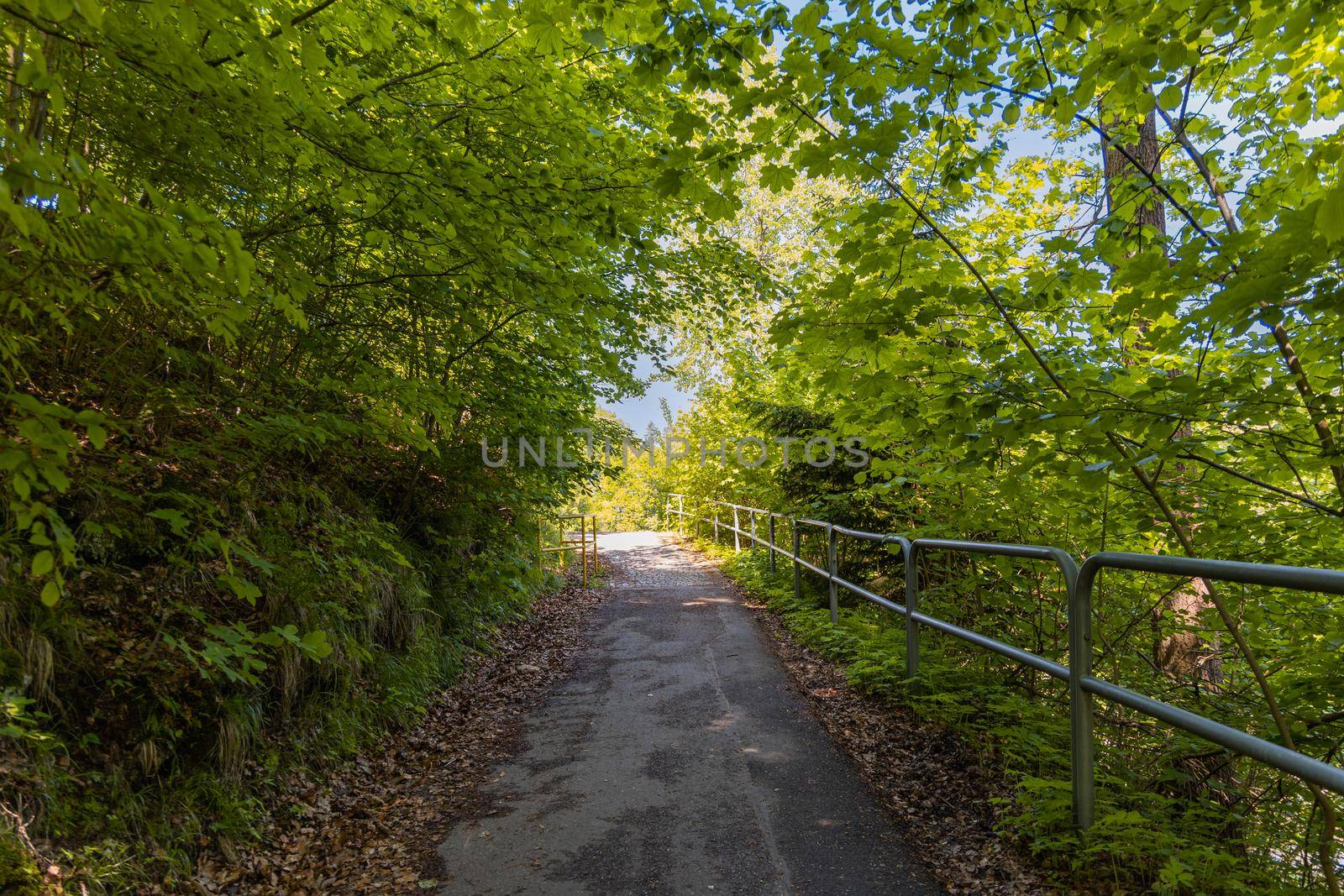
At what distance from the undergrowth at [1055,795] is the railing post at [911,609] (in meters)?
0.09

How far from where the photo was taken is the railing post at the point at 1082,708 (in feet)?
8.89

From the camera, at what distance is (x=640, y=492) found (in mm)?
35906

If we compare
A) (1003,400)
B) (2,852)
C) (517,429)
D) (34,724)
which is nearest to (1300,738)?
(1003,400)

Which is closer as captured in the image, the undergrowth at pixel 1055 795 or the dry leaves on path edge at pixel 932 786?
the undergrowth at pixel 1055 795

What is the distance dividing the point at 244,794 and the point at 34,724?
1.05m

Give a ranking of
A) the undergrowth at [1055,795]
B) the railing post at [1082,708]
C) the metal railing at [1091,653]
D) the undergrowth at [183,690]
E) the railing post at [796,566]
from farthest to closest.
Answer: the railing post at [796,566] < the railing post at [1082,708] < the undergrowth at [183,690] < the undergrowth at [1055,795] < the metal railing at [1091,653]

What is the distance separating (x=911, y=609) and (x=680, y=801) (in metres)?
2.05

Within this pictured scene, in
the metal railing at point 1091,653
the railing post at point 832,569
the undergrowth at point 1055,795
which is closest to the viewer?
the metal railing at point 1091,653

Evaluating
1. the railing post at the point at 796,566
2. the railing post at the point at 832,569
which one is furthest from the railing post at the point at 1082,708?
the railing post at the point at 796,566

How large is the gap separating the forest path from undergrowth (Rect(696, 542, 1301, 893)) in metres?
0.57

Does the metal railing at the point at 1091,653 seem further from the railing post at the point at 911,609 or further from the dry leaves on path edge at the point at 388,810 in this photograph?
the dry leaves on path edge at the point at 388,810

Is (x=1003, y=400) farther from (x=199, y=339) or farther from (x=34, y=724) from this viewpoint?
(x=199, y=339)

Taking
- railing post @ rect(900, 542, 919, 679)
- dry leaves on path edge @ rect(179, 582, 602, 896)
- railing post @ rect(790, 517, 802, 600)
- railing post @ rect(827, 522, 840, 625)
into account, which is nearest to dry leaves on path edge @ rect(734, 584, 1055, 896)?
railing post @ rect(900, 542, 919, 679)

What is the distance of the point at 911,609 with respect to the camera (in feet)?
14.9
